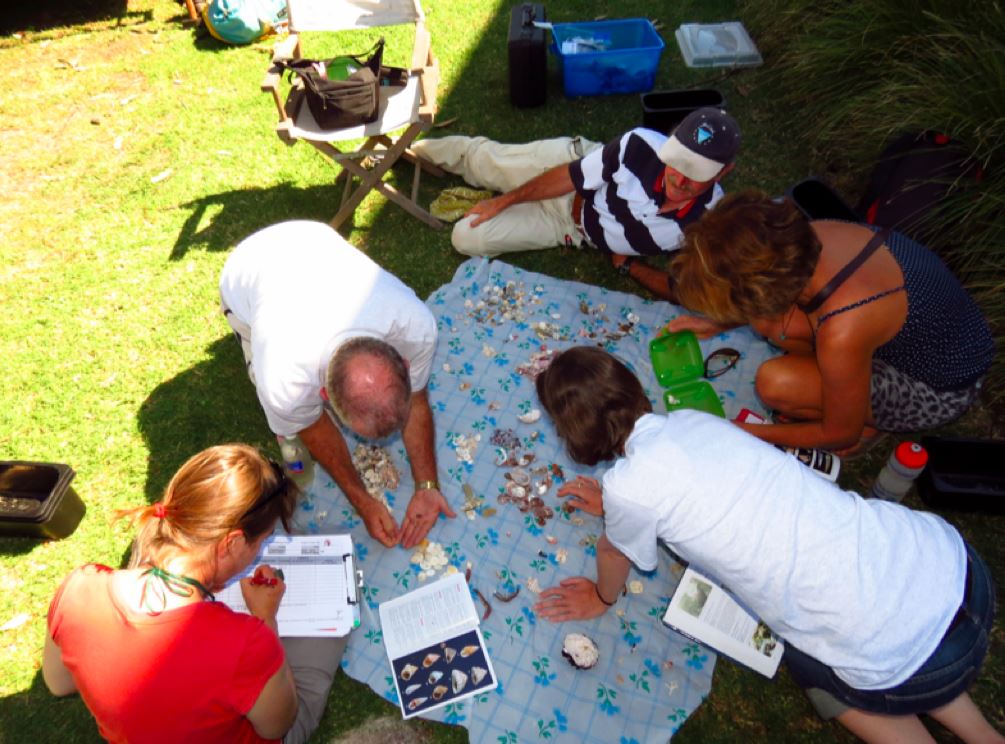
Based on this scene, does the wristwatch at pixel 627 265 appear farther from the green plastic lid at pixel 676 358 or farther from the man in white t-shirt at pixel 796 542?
the man in white t-shirt at pixel 796 542

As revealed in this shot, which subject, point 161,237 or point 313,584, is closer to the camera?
point 313,584

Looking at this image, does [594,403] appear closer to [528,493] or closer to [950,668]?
[528,493]

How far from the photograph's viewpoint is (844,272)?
2.77 metres

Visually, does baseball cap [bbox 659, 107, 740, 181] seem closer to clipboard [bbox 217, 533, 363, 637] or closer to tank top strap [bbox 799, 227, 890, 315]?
tank top strap [bbox 799, 227, 890, 315]

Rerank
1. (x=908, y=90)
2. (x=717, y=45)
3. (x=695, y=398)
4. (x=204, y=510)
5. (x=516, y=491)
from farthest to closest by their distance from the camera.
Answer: (x=717, y=45) < (x=908, y=90) < (x=695, y=398) < (x=516, y=491) < (x=204, y=510)

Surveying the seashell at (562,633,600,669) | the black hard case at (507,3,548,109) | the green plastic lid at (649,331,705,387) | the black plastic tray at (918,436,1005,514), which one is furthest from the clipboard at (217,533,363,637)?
the black hard case at (507,3,548,109)

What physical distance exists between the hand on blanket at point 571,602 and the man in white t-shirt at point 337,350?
717 mm

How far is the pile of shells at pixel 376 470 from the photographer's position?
12.1 ft

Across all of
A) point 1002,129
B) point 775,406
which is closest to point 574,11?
point 1002,129

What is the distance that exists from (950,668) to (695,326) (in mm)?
2307

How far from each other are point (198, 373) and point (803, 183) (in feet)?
14.3

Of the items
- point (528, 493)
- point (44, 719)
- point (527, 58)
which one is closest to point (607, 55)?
point (527, 58)

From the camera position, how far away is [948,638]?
220cm

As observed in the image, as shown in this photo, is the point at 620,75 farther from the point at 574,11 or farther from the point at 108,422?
the point at 108,422
